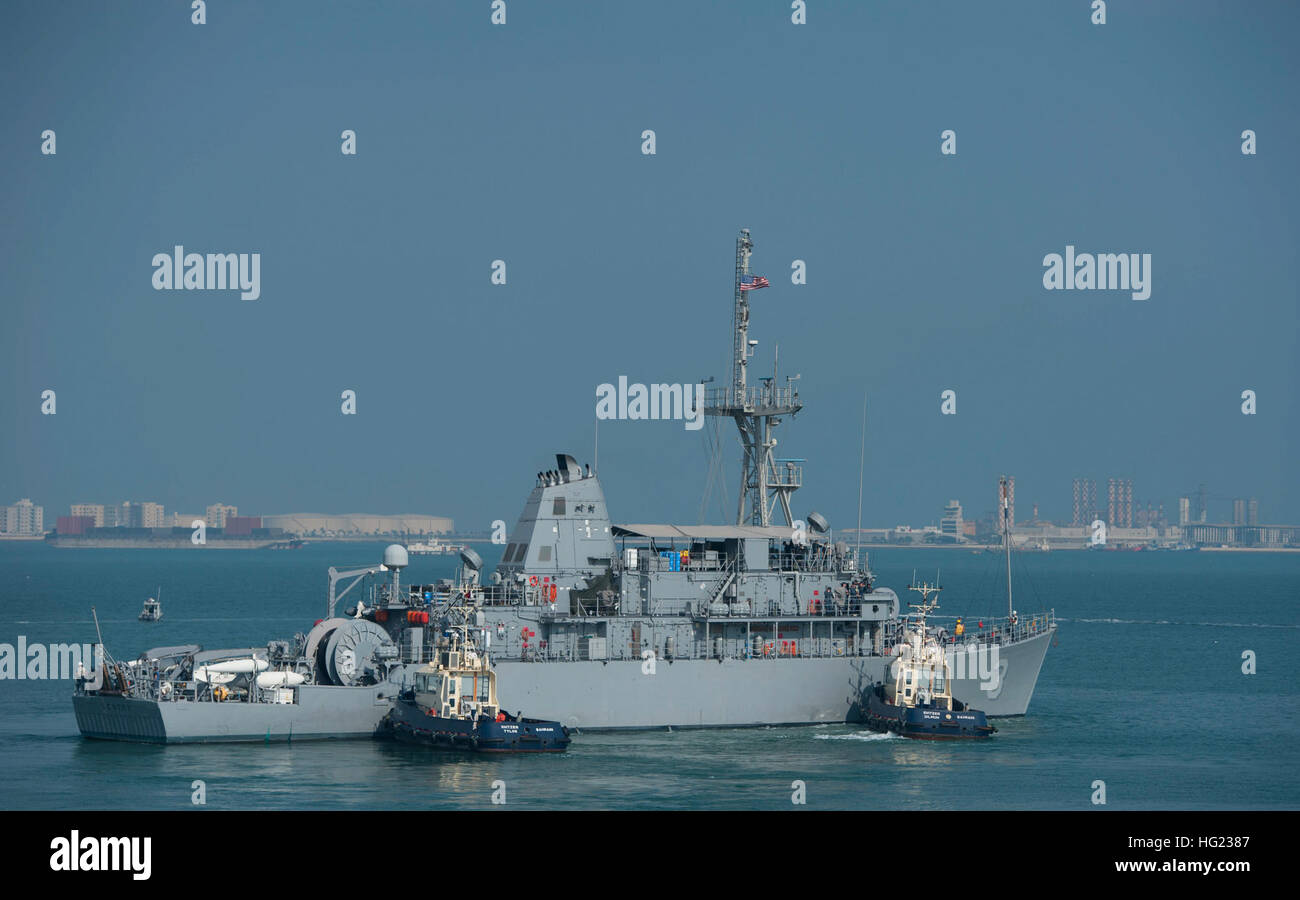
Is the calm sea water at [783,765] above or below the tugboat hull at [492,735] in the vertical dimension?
below

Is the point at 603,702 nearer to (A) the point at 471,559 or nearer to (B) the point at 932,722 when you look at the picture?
(A) the point at 471,559

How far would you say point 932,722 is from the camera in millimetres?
53594

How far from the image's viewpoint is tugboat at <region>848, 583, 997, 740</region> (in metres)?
53.7

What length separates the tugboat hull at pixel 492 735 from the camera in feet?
161

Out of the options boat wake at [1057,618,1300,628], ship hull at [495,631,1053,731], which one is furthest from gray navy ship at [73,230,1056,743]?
boat wake at [1057,618,1300,628]

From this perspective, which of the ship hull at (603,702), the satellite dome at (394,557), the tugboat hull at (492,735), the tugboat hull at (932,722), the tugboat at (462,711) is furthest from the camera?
the satellite dome at (394,557)

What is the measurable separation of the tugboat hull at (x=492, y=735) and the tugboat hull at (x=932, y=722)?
11.6m

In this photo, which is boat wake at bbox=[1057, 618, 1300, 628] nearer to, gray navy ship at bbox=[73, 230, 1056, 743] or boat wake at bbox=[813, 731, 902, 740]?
gray navy ship at bbox=[73, 230, 1056, 743]

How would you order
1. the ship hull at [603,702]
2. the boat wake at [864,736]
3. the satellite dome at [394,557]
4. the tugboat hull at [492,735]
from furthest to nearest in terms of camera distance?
the satellite dome at [394,557], the boat wake at [864,736], the ship hull at [603,702], the tugboat hull at [492,735]

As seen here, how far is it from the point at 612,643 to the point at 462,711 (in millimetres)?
6285

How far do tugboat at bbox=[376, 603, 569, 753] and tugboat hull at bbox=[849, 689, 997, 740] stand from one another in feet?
37.2

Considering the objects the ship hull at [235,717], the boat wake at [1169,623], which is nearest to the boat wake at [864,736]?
the ship hull at [235,717]

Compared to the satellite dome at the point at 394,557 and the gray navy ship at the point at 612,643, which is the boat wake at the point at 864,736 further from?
the satellite dome at the point at 394,557
